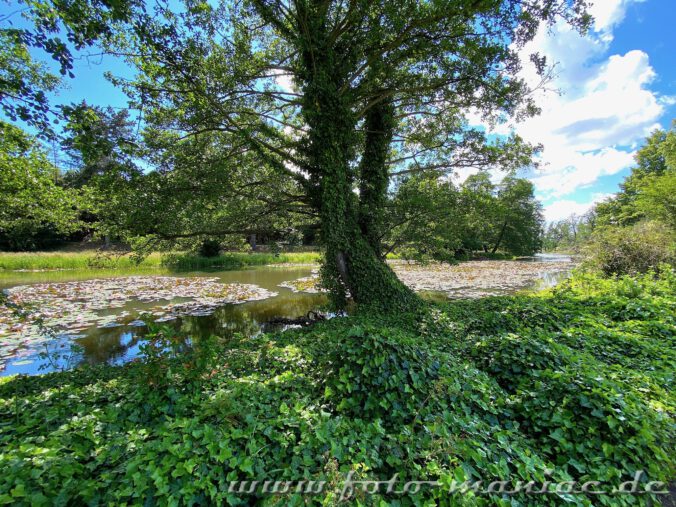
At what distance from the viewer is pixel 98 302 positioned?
10.1 m

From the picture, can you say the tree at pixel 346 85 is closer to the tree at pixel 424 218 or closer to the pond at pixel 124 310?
the tree at pixel 424 218

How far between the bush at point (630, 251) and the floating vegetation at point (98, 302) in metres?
12.9

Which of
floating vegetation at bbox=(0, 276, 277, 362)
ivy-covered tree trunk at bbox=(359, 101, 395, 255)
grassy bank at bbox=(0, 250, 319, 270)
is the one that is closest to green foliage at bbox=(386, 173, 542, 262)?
ivy-covered tree trunk at bbox=(359, 101, 395, 255)

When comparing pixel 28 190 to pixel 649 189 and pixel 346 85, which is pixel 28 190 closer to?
pixel 346 85

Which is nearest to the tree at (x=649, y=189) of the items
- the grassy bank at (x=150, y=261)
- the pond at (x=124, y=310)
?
the pond at (x=124, y=310)

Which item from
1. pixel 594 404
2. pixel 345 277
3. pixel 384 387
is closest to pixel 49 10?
→ pixel 384 387

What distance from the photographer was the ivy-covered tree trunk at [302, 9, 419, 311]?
6520 mm

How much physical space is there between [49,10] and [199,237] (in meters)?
5.44

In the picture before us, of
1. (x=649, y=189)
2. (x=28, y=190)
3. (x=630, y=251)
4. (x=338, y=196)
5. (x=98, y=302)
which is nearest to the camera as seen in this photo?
(x=28, y=190)

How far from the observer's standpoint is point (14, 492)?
4.44 feet

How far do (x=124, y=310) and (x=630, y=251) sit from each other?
17460 millimetres

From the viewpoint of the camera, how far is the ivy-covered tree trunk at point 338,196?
21.4 feet

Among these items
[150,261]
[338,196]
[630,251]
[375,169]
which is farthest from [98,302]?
[630,251]

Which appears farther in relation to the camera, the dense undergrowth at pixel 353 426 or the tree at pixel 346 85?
the tree at pixel 346 85
